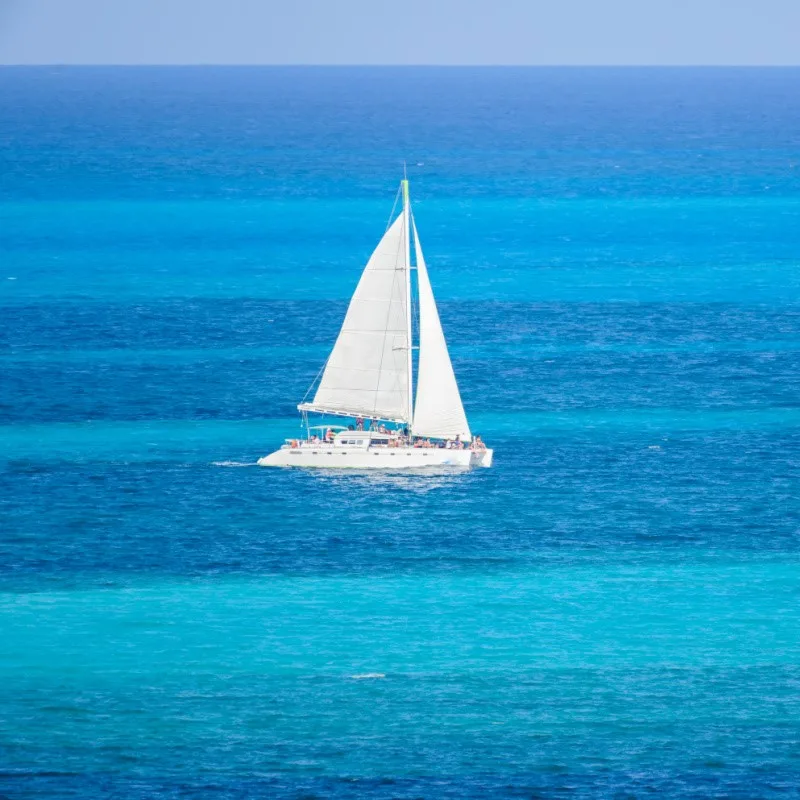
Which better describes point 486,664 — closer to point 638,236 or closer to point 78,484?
point 78,484

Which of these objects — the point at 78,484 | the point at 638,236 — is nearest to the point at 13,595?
the point at 78,484

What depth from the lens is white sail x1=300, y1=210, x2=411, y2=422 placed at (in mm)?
100750

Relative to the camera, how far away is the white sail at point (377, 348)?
100750 mm

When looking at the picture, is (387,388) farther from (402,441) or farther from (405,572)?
(405,572)

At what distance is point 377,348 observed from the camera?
101188 millimetres

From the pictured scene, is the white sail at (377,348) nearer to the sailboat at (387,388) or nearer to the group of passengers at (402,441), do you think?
the sailboat at (387,388)

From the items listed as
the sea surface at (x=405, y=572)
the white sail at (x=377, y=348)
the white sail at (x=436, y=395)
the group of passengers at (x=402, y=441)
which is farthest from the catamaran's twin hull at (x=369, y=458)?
the white sail at (x=377, y=348)

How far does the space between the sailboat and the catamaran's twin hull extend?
0.16 ft

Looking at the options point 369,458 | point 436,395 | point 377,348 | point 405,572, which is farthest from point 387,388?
point 405,572

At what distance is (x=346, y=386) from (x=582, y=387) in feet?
82.0

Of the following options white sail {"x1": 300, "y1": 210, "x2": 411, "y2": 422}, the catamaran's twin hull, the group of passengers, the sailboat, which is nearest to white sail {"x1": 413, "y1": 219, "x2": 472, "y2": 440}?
the sailboat

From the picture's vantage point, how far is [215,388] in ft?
400

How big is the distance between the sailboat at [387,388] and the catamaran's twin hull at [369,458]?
0.05m

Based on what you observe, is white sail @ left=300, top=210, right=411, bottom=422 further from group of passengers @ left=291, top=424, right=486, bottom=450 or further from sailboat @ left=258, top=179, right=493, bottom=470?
group of passengers @ left=291, top=424, right=486, bottom=450
